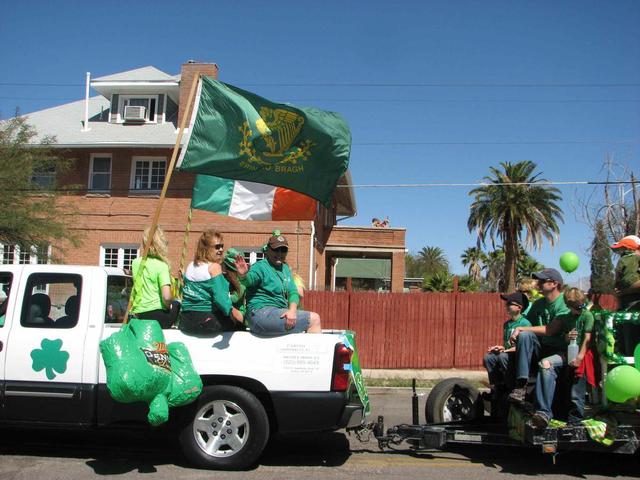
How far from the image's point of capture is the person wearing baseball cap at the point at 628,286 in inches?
219

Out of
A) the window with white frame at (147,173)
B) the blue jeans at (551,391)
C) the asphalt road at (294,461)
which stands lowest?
the asphalt road at (294,461)

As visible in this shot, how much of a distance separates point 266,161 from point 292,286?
67.2 inches

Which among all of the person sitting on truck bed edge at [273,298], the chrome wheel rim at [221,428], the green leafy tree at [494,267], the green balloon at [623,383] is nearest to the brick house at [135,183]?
the person sitting on truck bed edge at [273,298]

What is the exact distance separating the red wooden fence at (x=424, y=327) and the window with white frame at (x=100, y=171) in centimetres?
1100

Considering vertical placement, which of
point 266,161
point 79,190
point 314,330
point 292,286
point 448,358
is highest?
point 79,190

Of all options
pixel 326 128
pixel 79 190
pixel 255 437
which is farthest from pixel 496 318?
pixel 79 190

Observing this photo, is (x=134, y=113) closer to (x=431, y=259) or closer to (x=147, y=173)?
(x=147, y=173)

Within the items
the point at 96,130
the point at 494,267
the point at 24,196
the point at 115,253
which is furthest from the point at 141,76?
the point at 494,267

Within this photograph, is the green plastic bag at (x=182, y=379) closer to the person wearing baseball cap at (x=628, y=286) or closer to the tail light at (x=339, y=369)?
the tail light at (x=339, y=369)

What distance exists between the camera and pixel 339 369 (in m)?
5.50

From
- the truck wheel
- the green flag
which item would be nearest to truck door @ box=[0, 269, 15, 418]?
the green flag

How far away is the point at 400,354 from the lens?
1661 centimetres

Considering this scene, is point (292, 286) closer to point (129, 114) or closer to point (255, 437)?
point (255, 437)

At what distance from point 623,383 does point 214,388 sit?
10.9 ft
